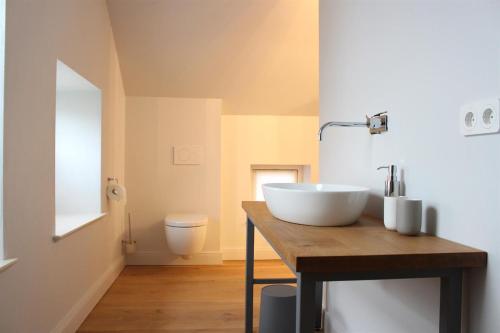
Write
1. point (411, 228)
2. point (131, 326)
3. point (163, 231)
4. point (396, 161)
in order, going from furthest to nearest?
point (163, 231)
point (131, 326)
point (396, 161)
point (411, 228)

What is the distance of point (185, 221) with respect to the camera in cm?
312

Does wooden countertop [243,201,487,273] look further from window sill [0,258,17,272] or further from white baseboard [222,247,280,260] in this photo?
white baseboard [222,247,280,260]

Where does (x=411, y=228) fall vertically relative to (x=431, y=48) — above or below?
below

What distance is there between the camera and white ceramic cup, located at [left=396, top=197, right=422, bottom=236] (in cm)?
106

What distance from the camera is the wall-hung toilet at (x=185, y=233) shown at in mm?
3111

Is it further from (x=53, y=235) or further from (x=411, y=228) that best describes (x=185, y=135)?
(x=411, y=228)

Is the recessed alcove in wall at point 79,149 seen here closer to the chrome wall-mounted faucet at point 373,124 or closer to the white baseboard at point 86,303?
the white baseboard at point 86,303

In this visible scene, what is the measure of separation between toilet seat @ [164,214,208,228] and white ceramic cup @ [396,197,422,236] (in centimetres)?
226

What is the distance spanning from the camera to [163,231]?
351cm

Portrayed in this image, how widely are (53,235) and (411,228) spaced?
170cm

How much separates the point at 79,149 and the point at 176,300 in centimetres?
129

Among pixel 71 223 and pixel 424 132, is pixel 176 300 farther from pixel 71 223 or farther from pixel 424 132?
pixel 424 132

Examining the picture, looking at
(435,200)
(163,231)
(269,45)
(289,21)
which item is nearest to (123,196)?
(163,231)

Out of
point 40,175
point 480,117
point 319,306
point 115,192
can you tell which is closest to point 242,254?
point 115,192
